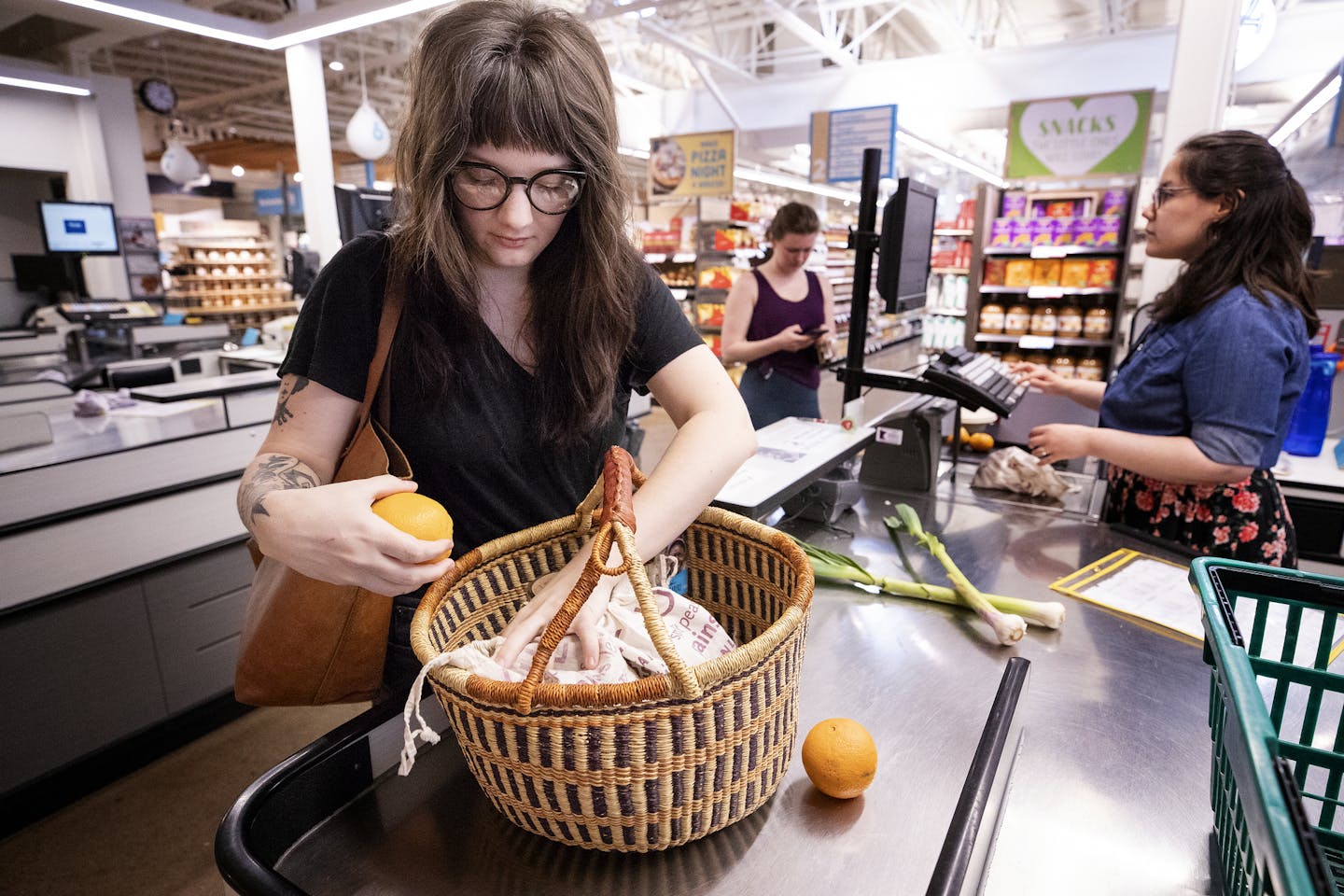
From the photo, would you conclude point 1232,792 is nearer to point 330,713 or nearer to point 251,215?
point 330,713

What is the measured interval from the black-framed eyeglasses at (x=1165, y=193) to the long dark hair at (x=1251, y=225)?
0.8 inches

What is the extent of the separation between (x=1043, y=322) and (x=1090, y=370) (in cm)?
52

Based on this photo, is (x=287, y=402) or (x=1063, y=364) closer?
(x=287, y=402)

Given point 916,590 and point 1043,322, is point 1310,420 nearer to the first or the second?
point 1043,322

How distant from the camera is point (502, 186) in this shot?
3.36ft

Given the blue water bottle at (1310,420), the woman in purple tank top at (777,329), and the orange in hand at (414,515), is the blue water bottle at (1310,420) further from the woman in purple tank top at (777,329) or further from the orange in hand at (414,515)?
the orange in hand at (414,515)

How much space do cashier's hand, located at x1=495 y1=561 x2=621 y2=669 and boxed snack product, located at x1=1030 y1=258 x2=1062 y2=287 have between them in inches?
242

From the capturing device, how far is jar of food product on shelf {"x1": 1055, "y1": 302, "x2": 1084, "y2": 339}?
5.97m

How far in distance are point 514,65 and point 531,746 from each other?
0.81 m

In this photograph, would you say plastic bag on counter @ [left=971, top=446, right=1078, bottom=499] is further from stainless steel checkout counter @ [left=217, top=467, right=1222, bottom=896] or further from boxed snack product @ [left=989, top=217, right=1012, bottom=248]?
boxed snack product @ [left=989, top=217, right=1012, bottom=248]

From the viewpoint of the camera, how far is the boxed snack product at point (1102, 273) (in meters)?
5.75

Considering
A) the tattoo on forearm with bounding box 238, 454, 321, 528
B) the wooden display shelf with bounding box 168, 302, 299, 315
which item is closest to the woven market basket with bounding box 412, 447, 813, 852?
the tattoo on forearm with bounding box 238, 454, 321, 528

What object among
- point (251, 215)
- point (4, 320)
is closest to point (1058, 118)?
point (4, 320)

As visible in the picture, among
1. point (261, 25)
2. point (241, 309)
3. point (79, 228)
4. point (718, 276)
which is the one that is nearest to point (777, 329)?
point (261, 25)
